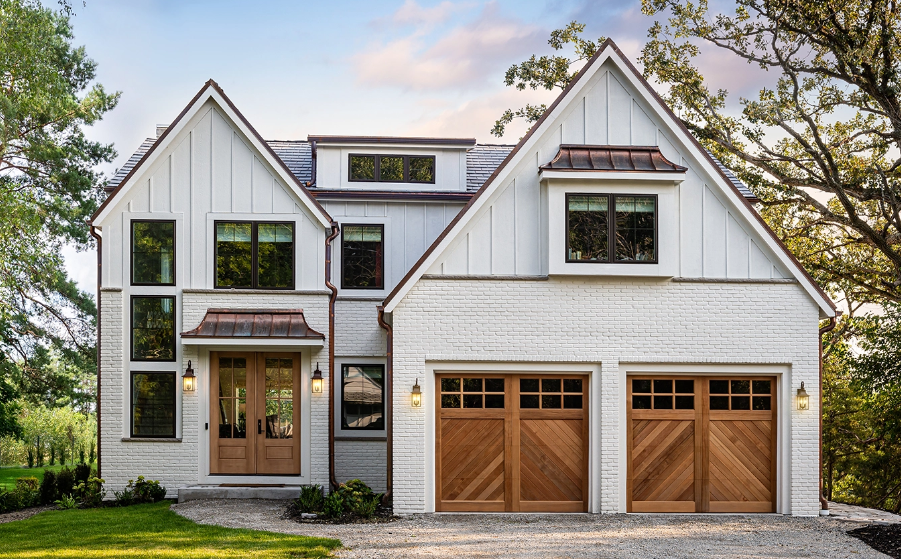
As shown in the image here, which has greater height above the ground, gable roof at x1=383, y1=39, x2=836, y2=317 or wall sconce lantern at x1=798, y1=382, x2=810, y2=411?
gable roof at x1=383, y1=39, x2=836, y2=317

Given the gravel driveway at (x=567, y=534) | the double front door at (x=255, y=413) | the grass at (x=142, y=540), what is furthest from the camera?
the double front door at (x=255, y=413)

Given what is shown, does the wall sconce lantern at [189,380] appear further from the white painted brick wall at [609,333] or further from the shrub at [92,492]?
the white painted brick wall at [609,333]

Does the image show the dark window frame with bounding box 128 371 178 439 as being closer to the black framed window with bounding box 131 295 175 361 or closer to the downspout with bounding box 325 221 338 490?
the black framed window with bounding box 131 295 175 361

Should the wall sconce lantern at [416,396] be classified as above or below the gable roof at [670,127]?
below

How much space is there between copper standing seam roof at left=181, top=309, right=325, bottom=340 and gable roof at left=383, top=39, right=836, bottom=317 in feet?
8.57

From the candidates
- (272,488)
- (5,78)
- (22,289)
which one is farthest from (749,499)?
(22,289)

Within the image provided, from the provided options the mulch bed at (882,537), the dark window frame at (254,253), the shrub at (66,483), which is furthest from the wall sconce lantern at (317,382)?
the mulch bed at (882,537)

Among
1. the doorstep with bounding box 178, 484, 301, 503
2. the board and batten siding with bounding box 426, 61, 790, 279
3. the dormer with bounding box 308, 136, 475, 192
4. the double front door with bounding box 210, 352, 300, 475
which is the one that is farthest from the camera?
the dormer with bounding box 308, 136, 475, 192

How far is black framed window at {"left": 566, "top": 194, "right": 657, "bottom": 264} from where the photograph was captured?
1291 cm

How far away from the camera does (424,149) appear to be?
667 inches

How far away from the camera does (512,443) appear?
1311cm

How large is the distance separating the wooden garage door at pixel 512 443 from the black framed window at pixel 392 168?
5.48 meters

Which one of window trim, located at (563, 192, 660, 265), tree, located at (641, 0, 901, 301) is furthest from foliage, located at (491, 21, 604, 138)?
window trim, located at (563, 192, 660, 265)

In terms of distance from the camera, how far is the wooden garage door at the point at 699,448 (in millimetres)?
13102
